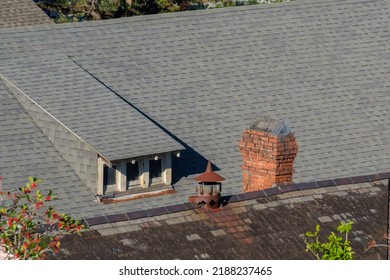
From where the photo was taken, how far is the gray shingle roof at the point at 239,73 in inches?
1896

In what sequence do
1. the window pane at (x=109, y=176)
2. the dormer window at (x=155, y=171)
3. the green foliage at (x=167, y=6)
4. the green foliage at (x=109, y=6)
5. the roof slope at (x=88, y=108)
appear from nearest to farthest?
the window pane at (x=109, y=176), the roof slope at (x=88, y=108), the dormer window at (x=155, y=171), the green foliage at (x=109, y=6), the green foliage at (x=167, y=6)

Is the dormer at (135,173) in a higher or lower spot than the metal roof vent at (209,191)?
lower

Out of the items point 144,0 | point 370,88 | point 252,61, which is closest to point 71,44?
point 252,61

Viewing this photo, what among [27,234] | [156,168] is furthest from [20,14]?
[27,234]

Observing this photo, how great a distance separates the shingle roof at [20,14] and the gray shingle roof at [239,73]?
724cm

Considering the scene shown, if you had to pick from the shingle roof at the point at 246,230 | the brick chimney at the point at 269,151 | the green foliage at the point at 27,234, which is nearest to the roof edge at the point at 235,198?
the shingle roof at the point at 246,230

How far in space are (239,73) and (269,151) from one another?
10422 millimetres

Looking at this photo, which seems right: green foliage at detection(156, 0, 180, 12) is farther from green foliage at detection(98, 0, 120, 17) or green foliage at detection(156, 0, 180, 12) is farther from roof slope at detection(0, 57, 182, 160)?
roof slope at detection(0, 57, 182, 160)

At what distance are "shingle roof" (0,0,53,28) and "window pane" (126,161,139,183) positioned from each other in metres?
14.3

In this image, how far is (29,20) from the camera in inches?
2312

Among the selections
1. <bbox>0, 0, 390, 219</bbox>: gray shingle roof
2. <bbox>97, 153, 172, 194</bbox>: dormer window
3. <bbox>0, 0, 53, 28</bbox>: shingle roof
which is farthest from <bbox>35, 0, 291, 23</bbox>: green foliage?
<bbox>97, 153, 172, 194</bbox>: dormer window

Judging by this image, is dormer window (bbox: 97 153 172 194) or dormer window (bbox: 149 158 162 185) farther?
dormer window (bbox: 149 158 162 185)

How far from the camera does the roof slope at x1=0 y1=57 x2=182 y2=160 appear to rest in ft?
146

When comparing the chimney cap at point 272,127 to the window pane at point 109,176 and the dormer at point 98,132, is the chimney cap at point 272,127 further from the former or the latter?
the window pane at point 109,176
